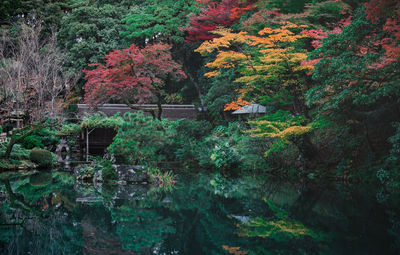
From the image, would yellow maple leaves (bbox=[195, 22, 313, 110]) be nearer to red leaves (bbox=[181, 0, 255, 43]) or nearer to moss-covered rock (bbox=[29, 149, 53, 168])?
red leaves (bbox=[181, 0, 255, 43])

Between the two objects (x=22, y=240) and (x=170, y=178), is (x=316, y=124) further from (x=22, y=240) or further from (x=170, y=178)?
(x=22, y=240)

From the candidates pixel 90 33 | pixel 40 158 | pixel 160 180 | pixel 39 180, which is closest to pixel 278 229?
pixel 160 180

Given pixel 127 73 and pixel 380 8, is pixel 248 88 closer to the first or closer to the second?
pixel 127 73

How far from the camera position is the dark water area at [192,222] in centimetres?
383

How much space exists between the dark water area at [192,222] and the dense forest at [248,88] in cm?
96

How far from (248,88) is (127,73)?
5.64 m

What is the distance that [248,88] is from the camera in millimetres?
13398

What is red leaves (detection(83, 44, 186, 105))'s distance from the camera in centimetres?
1541

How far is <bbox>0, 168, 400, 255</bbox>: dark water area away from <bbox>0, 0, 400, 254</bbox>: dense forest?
964 millimetres

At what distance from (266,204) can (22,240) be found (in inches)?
163

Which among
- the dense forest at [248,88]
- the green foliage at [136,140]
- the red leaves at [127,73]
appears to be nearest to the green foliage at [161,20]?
the dense forest at [248,88]

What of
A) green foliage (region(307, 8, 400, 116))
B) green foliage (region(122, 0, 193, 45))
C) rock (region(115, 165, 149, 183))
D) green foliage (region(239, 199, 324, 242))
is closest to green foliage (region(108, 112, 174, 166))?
rock (region(115, 165, 149, 183))

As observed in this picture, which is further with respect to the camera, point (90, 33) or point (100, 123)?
point (90, 33)

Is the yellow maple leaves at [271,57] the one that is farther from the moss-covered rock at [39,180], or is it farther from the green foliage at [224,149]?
the moss-covered rock at [39,180]
